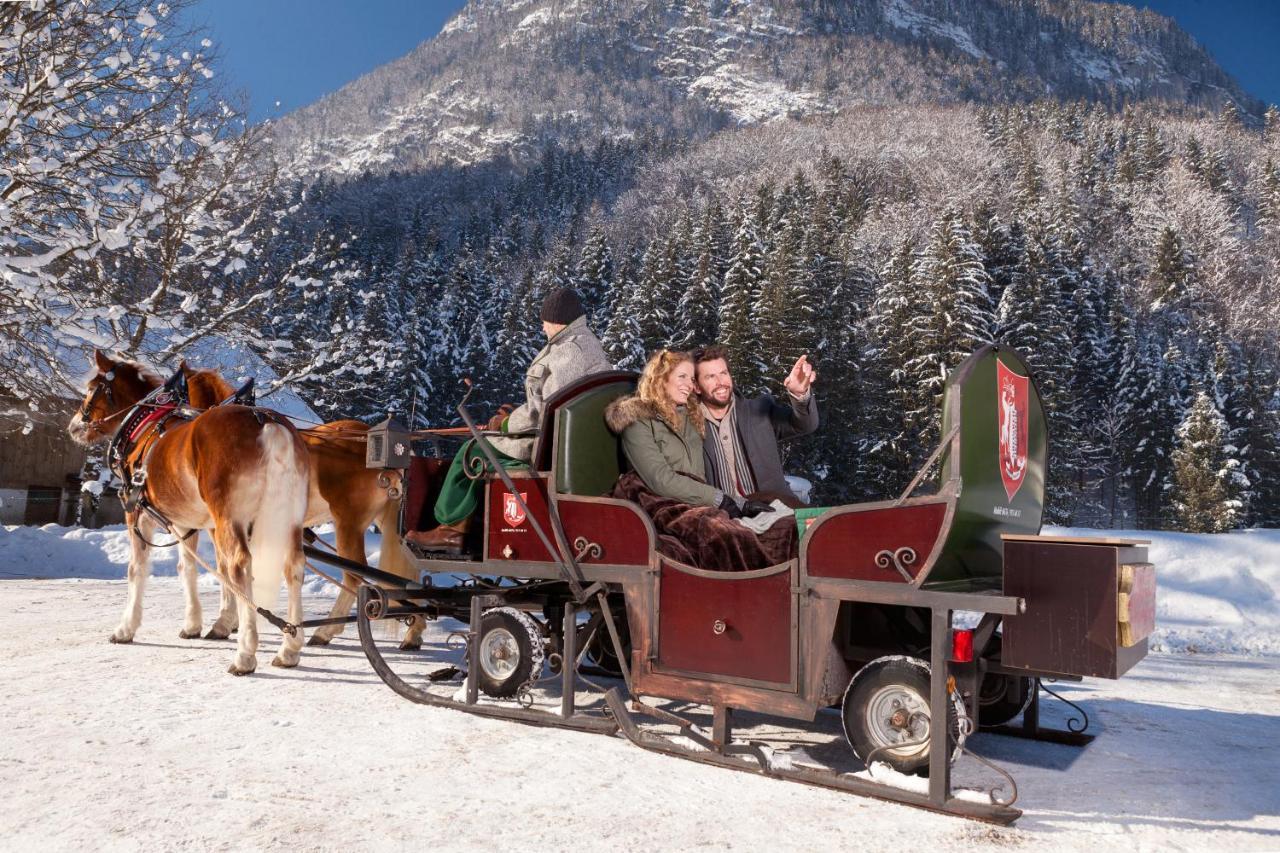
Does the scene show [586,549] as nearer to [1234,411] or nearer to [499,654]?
[499,654]

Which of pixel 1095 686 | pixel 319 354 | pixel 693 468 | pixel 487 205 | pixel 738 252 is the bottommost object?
pixel 1095 686

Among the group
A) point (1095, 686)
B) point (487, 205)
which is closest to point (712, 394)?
point (1095, 686)

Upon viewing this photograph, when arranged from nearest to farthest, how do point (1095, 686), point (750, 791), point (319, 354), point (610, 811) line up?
point (610, 811), point (750, 791), point (1095, 686), point (319, 354)

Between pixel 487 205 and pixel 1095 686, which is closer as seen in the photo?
pixel 1095 686

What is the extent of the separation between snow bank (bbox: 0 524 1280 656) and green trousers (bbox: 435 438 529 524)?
6.54 m

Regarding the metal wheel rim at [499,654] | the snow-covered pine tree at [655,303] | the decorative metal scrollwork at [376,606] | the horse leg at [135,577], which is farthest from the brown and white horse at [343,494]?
the snow-covered pine tree at [655,303]

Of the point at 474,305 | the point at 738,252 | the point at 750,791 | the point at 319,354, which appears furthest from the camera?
the point at 474,305

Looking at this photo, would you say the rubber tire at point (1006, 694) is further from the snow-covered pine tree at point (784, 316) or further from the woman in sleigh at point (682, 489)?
the snow-covered pine tree at point (784, 316)

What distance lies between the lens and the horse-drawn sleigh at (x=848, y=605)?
3.77 m

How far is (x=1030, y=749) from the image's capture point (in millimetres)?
4945

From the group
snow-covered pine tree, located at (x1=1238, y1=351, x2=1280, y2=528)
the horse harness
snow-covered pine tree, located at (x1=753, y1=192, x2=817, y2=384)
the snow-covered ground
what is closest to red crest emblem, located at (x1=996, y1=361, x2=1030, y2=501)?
the snow-covered ground

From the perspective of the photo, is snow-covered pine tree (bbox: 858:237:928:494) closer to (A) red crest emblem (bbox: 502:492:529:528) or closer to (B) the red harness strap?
(B) the red harness strap

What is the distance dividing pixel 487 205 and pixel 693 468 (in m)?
109

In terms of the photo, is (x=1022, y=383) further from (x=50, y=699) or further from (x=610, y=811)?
(x=50, y=699)
